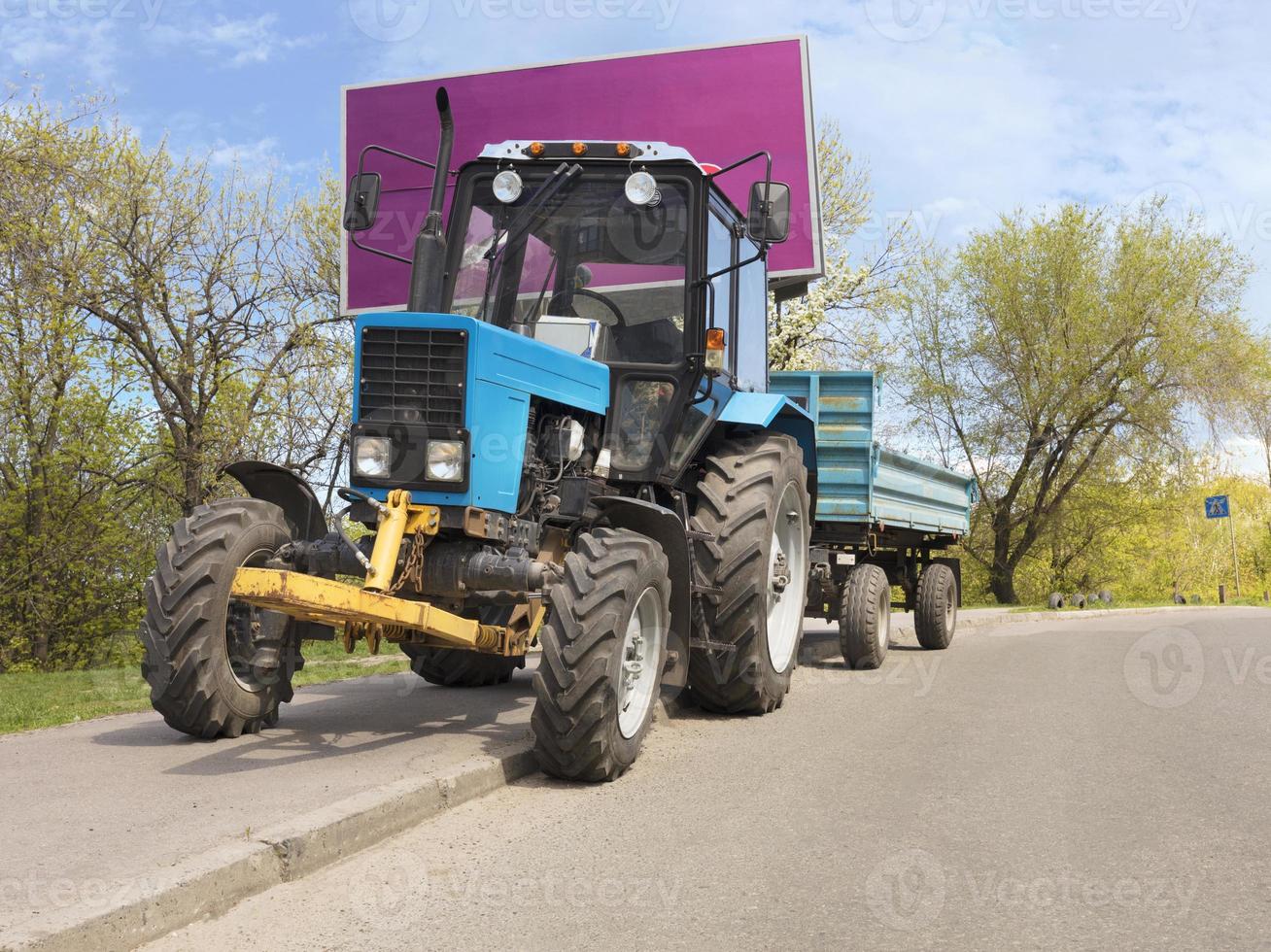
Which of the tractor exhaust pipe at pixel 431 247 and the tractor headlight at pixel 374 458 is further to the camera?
the tractor exhaust pipe at pixel 431 247

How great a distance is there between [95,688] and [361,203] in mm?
5279

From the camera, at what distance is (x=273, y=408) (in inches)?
806

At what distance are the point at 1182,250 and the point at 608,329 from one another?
30480mm

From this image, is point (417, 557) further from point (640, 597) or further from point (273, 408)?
point (273, 408)

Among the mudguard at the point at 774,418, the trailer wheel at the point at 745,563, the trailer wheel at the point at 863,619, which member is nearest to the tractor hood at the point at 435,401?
the trailer wheel at the point at 745,563

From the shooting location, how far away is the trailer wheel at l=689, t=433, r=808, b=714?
7422mm

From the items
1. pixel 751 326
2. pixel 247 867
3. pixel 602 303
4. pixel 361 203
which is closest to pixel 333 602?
pixel 247 867

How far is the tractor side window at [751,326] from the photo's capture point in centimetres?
845

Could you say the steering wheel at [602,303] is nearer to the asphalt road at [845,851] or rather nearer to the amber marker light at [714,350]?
the amber marker light at [714,350]

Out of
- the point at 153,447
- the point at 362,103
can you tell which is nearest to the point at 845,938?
the point at 362,103

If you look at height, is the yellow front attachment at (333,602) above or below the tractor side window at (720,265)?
below

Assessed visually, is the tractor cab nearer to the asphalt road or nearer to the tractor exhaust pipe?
the tractor exhaust pipe

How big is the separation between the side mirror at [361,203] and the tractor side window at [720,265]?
2059mm

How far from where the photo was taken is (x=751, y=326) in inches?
350
